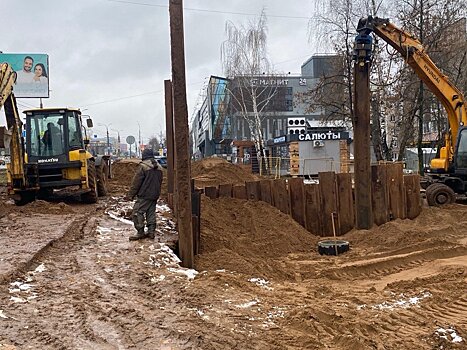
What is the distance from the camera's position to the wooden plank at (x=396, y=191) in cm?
1241

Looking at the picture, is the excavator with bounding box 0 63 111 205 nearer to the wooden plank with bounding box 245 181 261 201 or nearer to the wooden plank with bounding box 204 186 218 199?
the wooden plank with bounding box 204 186 218 199

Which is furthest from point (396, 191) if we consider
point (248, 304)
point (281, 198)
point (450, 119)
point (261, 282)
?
point (248, 304)

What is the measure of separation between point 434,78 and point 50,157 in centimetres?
1201

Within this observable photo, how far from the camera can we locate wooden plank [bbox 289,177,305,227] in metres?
12.2

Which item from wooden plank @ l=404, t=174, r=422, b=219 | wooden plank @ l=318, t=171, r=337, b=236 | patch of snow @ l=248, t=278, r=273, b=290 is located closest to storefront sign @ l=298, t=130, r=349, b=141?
wooden plank @ l=404, t=174, r=422, b=219

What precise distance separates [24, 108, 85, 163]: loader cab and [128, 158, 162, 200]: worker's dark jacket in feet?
24.1

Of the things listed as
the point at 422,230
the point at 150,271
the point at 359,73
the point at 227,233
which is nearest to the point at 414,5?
the point at 359,73

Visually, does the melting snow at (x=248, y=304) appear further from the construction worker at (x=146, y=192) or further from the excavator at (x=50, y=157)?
the excavator at (x=50, y=157)

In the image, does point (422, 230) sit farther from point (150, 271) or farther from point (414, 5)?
point (414, 5)

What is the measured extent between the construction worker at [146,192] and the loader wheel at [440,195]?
30.8 feet

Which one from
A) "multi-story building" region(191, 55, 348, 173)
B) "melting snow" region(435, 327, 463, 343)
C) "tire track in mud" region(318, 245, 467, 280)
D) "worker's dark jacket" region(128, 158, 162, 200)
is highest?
"multi-story building" region(191, 55, 348, 173)

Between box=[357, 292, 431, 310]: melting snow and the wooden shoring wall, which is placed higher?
the wooden shoring wall

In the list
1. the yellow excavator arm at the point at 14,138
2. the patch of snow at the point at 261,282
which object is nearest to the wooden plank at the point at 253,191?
the patch of snow at the point at 261,282

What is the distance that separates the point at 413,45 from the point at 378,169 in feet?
18.2
